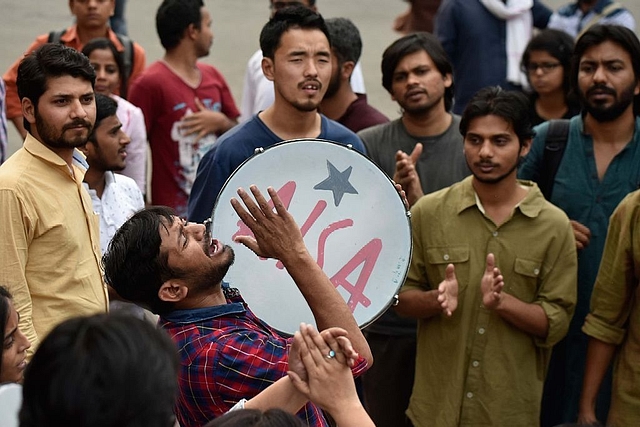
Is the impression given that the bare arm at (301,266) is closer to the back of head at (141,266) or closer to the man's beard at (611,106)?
the back of head at (141,266)

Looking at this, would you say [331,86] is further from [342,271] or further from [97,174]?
[342,271]

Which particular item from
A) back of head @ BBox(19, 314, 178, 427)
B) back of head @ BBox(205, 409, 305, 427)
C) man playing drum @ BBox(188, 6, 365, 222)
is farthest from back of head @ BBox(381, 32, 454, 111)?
back of head @ BBox(19, 314, 178, 427)

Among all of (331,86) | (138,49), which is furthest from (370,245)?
(138,49)

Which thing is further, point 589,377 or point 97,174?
point 97,174

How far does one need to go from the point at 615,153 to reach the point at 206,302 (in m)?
2.46

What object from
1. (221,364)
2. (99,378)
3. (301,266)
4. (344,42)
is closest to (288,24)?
(344,42)

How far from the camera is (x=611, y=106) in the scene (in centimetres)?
479

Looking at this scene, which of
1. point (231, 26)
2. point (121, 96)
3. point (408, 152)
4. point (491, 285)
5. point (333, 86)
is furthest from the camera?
point (231, 26)

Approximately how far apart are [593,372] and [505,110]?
45.0 inches

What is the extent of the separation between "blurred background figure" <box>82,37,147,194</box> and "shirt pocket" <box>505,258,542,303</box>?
207 centimetres

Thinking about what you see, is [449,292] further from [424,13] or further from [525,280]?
[424,13]

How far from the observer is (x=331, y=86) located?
5.70 metres

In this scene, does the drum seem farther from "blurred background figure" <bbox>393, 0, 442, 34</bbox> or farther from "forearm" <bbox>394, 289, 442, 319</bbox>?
"blurred background figure" <bbox>393, 0, 442, 34</bbox>

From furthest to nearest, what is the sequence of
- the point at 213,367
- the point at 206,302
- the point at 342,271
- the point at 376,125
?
the point at 376,125 → the point at 342,271 → the point at 206,302 → the point at 213,367
